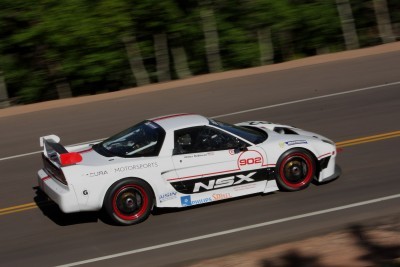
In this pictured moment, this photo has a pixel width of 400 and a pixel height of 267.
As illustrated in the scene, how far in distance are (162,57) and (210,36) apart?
156cm

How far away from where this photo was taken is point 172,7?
21.5 metres

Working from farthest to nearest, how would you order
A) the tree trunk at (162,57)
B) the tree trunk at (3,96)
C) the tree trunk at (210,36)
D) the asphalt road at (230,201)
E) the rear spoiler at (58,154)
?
the tree trunk at (210,36) < the tree trunk at (162,57) < the tree trunk at (3,96) < the rear spoiler at (58,154) < the asphalt road at (230,201)

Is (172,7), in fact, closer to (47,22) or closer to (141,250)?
(47,22)

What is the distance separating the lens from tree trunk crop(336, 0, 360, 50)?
→ 22609 millimetres

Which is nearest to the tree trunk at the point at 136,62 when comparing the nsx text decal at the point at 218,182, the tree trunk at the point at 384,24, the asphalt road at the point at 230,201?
the asphalt road at the point at 230,201

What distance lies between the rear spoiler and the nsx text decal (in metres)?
1.43

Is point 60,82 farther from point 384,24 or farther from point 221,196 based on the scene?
point 221,196

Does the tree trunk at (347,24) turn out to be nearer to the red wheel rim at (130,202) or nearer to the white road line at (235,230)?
the white road line at (235,230)

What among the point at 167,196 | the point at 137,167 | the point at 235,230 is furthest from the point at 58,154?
the point at 235,230

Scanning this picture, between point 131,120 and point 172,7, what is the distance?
19.6 feet

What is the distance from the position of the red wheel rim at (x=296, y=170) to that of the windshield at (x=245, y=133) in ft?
1.64

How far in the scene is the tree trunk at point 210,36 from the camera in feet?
71.1

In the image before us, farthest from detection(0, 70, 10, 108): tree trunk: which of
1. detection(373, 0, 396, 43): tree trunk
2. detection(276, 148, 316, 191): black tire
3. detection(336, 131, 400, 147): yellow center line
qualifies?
detection(373, 0, 396, 43): tree trunk

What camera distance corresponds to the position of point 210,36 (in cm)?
2175
